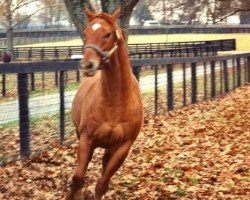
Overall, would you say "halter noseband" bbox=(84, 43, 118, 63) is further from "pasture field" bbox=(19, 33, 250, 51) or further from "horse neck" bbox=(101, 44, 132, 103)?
"pasture field" bbox=(19, 33, 250, 51)

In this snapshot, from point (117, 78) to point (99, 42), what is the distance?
69 cm

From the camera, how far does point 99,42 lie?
A: 5.31 meters

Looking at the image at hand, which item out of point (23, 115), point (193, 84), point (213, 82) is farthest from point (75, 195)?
point (213, 82)

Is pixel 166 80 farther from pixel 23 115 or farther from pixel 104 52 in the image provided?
pixel 104 52

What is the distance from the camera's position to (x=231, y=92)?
20594mm

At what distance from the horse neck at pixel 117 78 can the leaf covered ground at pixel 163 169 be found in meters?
1.48

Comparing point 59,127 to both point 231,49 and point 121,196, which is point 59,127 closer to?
point 121,196

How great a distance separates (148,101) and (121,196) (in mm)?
7512

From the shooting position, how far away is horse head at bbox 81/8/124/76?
16.8 ft

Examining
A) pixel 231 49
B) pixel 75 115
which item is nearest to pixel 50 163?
pixel 75 115

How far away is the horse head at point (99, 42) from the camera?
5.12 metres

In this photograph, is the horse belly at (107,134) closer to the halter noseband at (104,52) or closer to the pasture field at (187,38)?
the halter noseband at (104,52)

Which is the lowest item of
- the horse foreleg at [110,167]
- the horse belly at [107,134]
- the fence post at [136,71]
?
the horse foreleg at [110,167]

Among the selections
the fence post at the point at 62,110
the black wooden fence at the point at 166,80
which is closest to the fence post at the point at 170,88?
the black wooden fence at the point at 166,80
